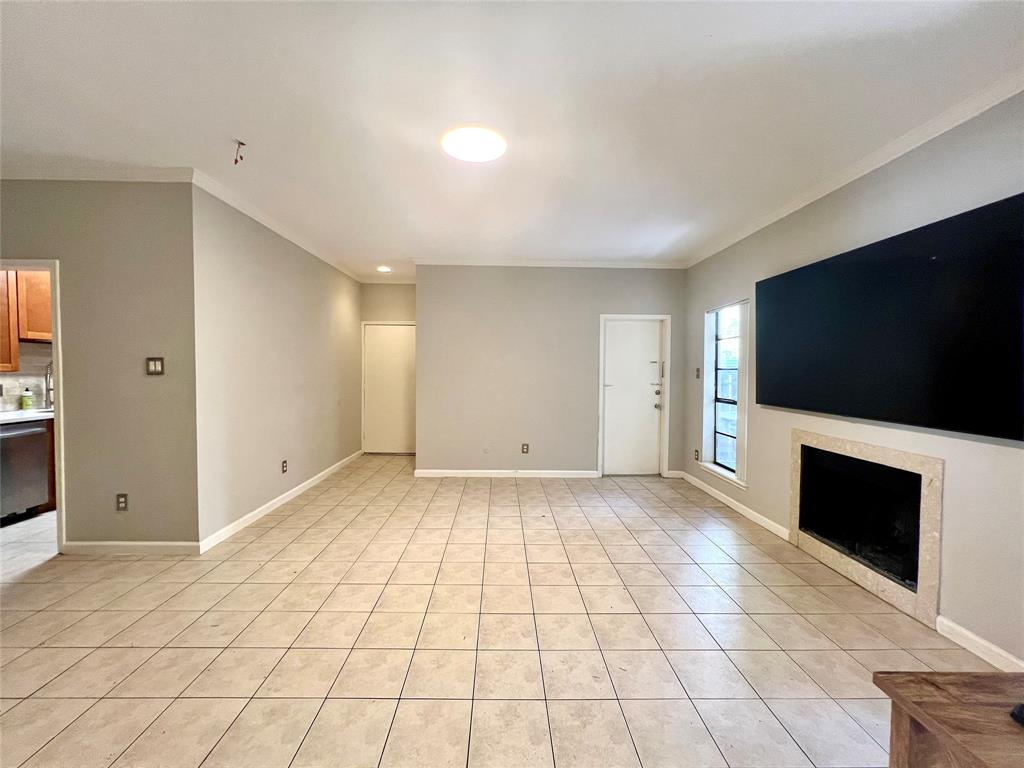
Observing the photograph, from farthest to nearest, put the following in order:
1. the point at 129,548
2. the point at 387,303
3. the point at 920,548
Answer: the point at 387,303 → the point at 129,548 → the point at 920,548

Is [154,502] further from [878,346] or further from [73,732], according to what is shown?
[878,346]

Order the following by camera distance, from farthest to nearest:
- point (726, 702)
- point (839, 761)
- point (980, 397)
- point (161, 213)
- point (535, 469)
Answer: point (535, 469) → point (161, 213) → point (980, 397) → point (726, 702) → point (839, 761)

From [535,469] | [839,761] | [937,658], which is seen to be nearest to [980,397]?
[937,658]

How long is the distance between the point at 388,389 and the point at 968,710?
6.06 m

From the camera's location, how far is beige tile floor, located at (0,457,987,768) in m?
1.37

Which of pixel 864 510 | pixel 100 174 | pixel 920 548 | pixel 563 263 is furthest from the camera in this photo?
pixel 563 263

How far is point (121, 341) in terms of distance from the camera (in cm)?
269

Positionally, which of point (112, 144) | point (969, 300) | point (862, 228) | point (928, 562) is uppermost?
point (112, 144)

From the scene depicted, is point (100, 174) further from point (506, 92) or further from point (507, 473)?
point (507, 473)

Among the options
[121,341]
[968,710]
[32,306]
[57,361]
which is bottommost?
[968,710]

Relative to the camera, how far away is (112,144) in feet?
7.57

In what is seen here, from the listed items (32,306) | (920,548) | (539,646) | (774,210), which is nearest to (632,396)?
(774,210)

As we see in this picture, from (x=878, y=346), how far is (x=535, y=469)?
3464 millimetres

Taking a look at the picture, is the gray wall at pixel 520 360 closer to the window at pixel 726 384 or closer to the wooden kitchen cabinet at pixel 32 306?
the window at pixel 726 384
